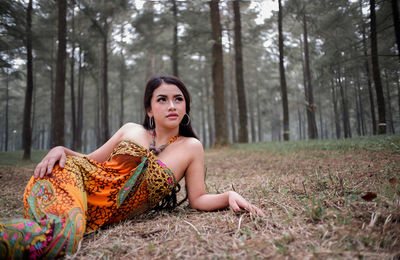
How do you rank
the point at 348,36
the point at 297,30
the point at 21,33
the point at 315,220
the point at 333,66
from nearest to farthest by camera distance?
the point at 315,220
the point at 21,33
the point at 348,36
the point at 333,66
the point at 297,30

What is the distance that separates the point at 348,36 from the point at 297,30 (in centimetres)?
604

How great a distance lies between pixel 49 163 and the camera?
1632 mm

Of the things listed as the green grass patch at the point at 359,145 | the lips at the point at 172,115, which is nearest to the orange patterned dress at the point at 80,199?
the lips at the point at 172,115

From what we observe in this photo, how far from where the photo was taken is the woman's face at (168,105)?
2.00m

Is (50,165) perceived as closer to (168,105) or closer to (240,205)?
(168,105)

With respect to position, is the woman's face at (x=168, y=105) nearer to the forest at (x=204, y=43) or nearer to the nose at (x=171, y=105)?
the nose at (x=171, y=105)

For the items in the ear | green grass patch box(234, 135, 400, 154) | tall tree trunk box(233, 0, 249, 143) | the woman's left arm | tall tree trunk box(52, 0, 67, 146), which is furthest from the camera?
tall tree trunk box(233, 0, 249, 143)

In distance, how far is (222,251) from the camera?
1162 millimetres

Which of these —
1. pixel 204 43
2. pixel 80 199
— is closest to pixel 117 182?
pixel 80 199

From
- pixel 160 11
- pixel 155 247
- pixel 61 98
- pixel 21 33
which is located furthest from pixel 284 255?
pixel 160 11

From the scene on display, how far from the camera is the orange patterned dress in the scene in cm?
114

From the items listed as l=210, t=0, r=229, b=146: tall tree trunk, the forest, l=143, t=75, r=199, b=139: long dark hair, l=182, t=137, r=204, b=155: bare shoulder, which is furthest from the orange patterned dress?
l=210, t=0, r=229, b=146: tall tree trunk

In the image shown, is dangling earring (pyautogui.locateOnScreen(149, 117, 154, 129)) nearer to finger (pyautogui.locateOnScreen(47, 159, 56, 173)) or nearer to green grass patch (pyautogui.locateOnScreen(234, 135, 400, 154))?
finger (pyautogui.locateOnScreen(47, 159, 56, 173))

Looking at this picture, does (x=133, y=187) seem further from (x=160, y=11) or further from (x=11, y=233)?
(x=160, y=11)
